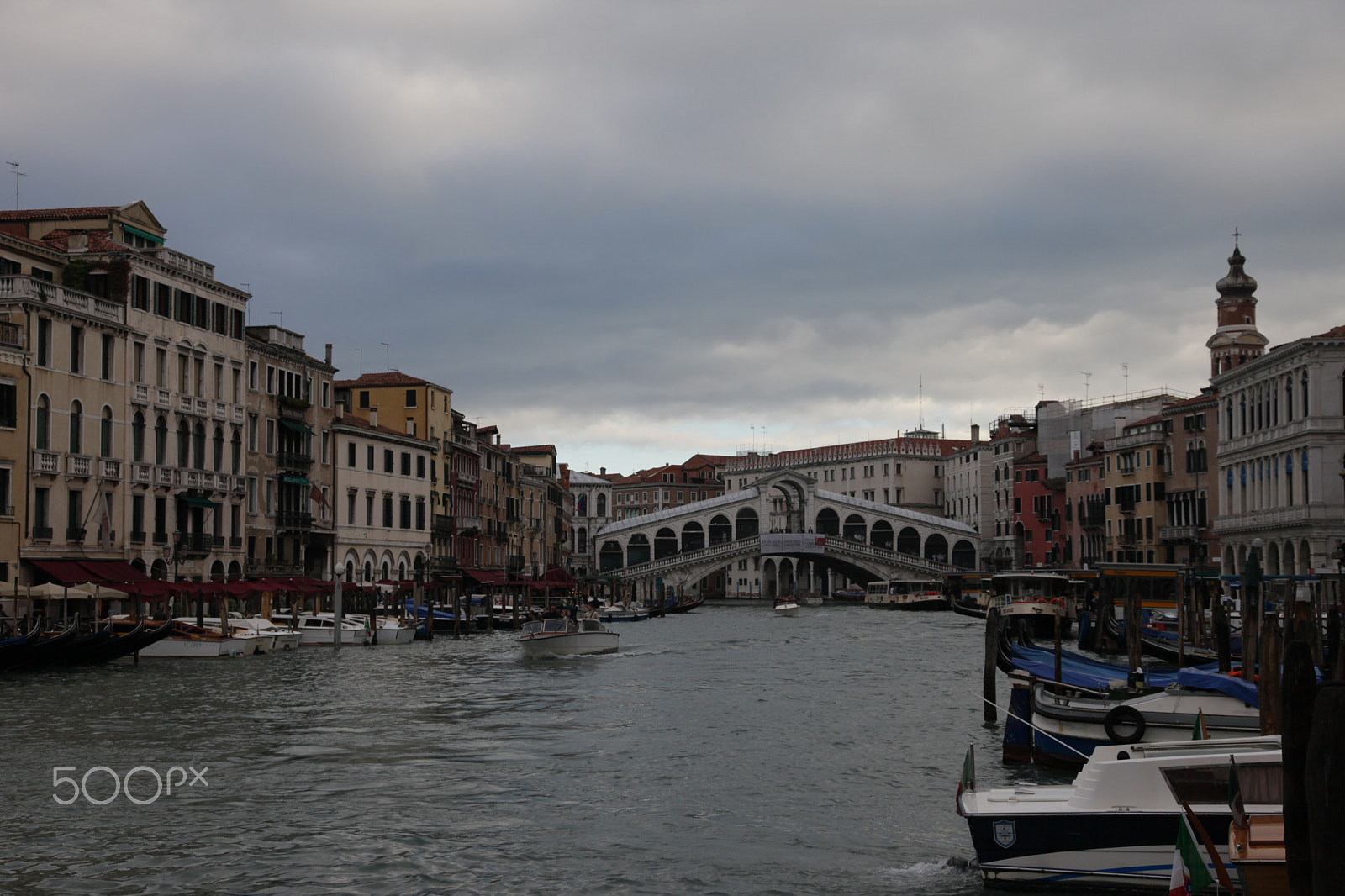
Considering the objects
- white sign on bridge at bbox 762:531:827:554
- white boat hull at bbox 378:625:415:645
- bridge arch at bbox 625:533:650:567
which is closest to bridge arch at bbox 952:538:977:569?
white sign on bridge at bbox 762:531:827:554

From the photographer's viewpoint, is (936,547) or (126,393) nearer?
(126,393)

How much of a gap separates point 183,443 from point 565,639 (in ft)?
36.3

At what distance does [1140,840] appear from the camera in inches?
339

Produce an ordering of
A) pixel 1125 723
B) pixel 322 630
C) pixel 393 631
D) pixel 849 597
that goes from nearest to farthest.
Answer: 1. pixel 1125 723
2. pixel 322 630
3. pixel 393 631
4. pixel 849 597

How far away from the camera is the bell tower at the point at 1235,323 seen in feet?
182

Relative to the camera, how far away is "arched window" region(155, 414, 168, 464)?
3294 cm

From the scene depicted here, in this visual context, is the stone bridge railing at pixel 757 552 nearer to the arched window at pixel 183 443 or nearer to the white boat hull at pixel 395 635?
the white boat hull at pixel 395 635

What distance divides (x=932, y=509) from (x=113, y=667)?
228 ft

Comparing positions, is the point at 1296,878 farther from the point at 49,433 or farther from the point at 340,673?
the point at 49,433

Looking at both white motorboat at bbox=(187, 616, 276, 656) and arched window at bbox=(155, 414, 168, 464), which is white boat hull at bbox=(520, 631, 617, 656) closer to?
white motorboat at bbox=(187, 616, 276, 656)

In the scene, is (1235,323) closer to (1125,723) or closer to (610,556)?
(610,556)

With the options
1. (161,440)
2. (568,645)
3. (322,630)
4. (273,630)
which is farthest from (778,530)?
(273,630)

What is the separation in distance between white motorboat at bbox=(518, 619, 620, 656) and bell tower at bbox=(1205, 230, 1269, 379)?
34.0m

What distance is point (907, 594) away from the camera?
65.7 m
